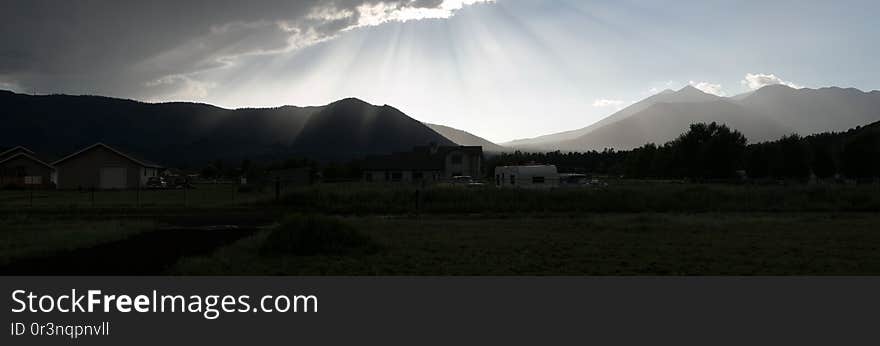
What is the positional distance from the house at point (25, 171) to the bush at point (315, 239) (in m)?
45.7

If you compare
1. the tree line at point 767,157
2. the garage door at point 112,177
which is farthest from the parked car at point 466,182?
the tree line at point 767,157

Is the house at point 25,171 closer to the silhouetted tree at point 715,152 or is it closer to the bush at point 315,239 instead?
the bush at point 315,239

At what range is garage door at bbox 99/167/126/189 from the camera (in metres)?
46.8

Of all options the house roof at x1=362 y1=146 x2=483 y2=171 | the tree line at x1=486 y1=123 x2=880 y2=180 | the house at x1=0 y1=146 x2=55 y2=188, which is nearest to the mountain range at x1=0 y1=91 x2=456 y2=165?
the house roof at x1=362 y1=146 x2=483 y2=171

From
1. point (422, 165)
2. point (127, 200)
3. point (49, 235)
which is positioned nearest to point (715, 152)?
point (422, 165)

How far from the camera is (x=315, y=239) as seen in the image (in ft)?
39.9

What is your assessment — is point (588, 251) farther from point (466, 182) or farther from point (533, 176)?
point (466, 182)

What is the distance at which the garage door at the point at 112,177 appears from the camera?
46750 mm

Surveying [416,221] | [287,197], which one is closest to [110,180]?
[287,197]

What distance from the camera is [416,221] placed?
20047 mm

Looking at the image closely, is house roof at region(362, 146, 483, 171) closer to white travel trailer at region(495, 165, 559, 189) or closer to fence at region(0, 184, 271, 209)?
white travel trailer at region(495, 165, 559, 189)
